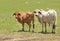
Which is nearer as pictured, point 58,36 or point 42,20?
point 58,36

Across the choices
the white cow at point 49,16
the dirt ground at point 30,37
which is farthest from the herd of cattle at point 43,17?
the dirt ground at point 30,37

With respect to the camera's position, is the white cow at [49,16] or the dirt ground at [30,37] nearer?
the dirt ground at [30,37]

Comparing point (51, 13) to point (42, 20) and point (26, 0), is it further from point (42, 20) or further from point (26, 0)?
point (26, 0)

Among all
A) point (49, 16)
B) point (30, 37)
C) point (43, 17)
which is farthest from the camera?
point (43, 17)

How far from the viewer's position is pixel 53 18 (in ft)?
59.6

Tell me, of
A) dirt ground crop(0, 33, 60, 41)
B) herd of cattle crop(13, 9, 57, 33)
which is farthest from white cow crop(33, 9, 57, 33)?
dirt ground crop(0, 33, 60, 41)

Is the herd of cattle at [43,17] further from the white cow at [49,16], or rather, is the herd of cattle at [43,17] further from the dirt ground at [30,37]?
the dirt ground at [30,37]

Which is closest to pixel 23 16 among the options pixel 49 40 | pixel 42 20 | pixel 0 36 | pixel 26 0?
pixel 42 20

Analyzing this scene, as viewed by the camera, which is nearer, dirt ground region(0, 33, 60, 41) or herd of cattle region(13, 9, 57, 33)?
dirt ground region(0, 33, 60, 41)

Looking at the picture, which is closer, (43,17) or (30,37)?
(30,37)

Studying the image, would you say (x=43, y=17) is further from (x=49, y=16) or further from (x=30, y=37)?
(x=30, y=37)

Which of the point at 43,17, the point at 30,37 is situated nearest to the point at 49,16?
the point at 43,17

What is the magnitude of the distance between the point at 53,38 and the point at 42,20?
2526mm

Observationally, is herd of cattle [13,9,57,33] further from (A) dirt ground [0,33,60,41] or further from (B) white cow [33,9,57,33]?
(A) dirt ground [0,33,60,41]
